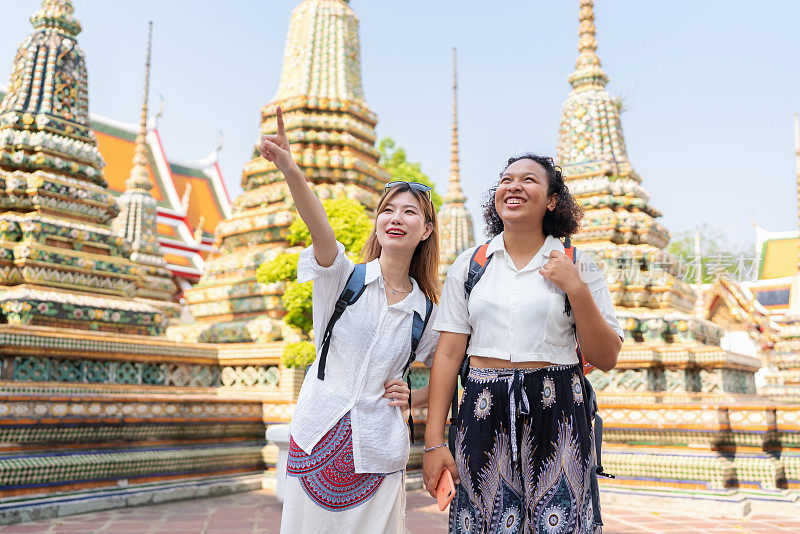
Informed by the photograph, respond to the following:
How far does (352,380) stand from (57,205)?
638cm

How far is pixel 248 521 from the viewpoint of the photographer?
533 centimetres

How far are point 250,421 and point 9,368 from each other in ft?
7.60

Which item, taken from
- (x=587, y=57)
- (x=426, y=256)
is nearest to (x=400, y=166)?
(x=587, y=57)

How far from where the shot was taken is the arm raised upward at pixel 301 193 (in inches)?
88.2

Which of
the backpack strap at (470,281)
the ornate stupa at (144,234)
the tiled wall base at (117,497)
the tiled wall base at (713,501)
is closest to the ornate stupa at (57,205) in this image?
the tiled wall base at (117,497)

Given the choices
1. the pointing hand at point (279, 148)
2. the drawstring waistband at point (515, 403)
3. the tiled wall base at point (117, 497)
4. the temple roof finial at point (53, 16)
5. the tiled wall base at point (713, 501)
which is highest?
the temple roof finial at point (53, 16)

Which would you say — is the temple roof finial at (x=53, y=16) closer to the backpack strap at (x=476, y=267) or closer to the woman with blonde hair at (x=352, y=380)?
the woman with blonde hair at (x=352, y=380)

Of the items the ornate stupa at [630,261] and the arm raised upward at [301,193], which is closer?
the arm raised upward at [301,193]

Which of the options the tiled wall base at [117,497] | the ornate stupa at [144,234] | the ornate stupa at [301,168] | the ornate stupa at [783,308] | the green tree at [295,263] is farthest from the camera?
the ornate stupa at [144,234]

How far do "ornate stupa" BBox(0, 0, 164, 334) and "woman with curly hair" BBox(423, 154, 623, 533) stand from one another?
5.60 meters

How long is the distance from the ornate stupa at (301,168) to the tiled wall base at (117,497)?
2.15 metres

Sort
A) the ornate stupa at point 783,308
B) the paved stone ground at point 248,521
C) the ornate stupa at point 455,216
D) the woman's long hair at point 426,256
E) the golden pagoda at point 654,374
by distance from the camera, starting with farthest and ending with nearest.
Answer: the ornate stupa at point 455,216 < the ornate stupa at point 783,308 < the golden pagoda at point 654,374 < the paved stone ground at point 248,521 < the woman's long hair at point 426,256

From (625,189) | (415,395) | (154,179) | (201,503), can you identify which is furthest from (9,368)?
(154,179)

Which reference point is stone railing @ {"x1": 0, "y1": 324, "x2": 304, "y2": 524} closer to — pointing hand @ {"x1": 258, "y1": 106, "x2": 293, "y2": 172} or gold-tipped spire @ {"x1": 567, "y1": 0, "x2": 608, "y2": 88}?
pointing hand @ {"x1": 258, "y1": 106, "x2": 293, "y2": 172}
